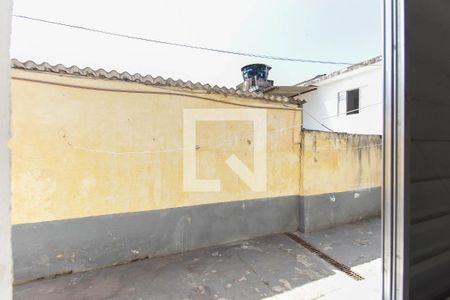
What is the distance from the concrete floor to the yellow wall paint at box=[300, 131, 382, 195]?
4.46ft

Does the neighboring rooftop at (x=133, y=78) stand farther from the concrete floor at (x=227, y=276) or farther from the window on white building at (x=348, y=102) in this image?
the window on white building at (x=348, y=102)

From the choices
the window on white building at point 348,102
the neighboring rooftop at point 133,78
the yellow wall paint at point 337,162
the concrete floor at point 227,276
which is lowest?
the concrete floor at point 227,276

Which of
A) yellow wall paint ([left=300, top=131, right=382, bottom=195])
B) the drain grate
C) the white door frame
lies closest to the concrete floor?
the drain grate

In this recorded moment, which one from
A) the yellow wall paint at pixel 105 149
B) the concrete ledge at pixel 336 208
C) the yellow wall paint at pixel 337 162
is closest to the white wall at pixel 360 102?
the yellow wall paint at pixel 337 162

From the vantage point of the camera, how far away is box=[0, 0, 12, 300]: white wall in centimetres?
49

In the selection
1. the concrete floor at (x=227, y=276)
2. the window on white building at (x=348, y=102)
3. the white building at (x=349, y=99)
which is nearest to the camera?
the concrete floor at (x=227, y=276)

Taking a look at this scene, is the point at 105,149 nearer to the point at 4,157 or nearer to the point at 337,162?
the point at 4,157

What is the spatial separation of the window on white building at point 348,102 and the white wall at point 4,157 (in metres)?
9.71

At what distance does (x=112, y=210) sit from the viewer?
3740 mm

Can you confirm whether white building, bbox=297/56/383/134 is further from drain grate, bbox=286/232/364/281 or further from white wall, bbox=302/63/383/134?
drain grate, bbox=286/232/364/281

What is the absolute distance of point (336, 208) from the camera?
18.1 ft

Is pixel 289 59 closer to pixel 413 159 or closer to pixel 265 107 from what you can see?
pixel 265 107

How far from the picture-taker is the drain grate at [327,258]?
3486mm

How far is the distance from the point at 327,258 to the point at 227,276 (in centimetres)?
175
